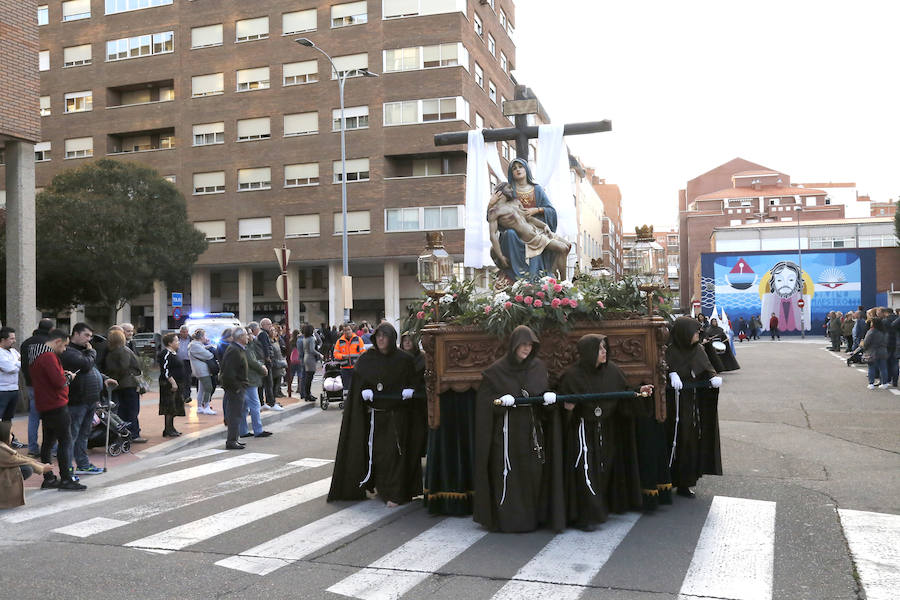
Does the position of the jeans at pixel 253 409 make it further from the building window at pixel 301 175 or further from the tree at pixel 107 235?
the building window at pixel 301 175

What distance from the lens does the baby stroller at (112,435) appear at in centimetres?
1041

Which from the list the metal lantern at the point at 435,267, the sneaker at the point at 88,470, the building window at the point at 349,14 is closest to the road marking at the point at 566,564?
the metal lantern at the point at 435,267

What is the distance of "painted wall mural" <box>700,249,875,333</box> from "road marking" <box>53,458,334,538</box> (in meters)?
48.2

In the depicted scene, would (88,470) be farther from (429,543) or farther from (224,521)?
(429,543)

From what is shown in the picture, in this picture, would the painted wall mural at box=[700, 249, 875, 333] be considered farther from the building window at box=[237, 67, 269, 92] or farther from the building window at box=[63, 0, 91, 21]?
the building window at box=[63, 0, 91, 21]

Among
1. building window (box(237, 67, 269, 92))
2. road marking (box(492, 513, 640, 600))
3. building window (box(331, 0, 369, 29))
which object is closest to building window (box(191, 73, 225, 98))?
building window (box(237, 67, 269, 92))

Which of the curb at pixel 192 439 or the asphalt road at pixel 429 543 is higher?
the asphalt road at pixel 429 543

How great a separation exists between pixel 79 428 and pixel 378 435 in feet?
13.1

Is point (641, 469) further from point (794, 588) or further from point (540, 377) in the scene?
point (794, 588)

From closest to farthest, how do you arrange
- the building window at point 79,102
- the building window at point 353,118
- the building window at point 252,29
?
the building window at point 353,118 < the building window at point 252,29 < the building window at point 79,102

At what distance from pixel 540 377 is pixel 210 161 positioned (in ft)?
129

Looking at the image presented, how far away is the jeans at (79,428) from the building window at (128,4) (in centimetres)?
3903

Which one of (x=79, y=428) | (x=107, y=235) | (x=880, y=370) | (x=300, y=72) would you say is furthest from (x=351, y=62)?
(x=79, y=428)

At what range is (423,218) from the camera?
38906 millimetres
